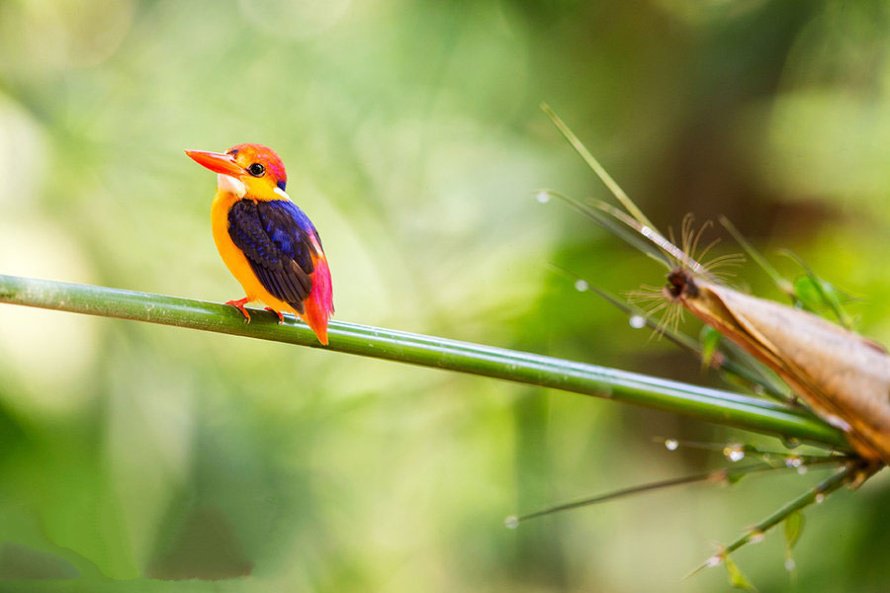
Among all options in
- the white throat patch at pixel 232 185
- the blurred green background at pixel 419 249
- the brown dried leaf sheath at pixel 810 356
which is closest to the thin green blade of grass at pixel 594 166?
the brown dried leaf sheath at pixel 810 356

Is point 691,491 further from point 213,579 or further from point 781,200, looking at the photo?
point 213,579

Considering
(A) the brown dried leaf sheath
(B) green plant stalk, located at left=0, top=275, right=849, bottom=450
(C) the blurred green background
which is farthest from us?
(C) the blurred green background

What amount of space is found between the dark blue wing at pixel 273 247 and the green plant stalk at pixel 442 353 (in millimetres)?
17

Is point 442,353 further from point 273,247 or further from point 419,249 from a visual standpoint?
point 419,249

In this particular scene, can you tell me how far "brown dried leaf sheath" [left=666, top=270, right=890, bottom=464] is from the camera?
45 centimetres

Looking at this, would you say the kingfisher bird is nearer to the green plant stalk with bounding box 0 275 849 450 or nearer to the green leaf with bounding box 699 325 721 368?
the green plant stalk with bounding box 0 275 849 450

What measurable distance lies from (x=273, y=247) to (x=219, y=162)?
0.13 ft

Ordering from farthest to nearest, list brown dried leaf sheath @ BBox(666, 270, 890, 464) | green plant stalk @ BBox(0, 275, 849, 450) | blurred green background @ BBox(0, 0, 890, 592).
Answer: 1. blurred green background @ BBox(0, 0, 890, 592)
2. brown dried leaf sheath @ BBox(666, 270, 890, 464)
3. green plant stalk @ BBox(0, 275, 849, 450)

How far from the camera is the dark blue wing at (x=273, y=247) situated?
36 centimetres

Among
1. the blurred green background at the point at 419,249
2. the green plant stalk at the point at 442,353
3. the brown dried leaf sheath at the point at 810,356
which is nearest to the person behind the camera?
the green plant stalk at the point at 442,353

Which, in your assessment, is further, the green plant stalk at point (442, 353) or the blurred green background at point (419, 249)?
the blurred green background at point (419, 249)

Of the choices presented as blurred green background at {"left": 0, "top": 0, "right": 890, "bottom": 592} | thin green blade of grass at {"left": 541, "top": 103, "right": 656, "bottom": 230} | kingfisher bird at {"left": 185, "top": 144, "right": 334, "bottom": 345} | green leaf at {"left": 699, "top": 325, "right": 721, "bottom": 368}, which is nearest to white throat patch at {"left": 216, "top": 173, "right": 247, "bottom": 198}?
kingfisher bird at {"left": 185, "top": 144, "right": 334, "bottom": 345}

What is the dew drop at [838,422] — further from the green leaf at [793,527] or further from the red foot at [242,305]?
the red foot at [242,305]

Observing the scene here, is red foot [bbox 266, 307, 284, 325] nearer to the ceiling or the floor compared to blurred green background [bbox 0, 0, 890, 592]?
nearer to the floor
